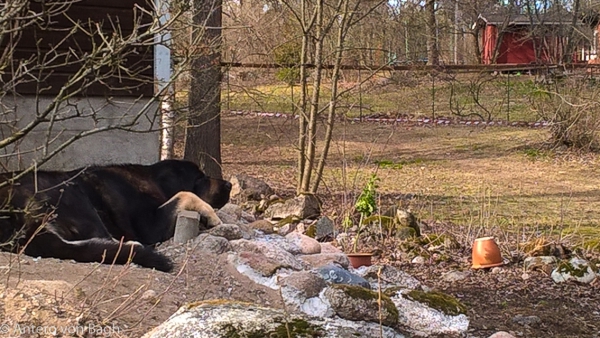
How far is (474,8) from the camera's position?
124 feet

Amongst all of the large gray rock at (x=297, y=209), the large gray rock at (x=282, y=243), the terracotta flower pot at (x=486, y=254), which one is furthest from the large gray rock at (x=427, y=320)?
the large gray rock at (x=297, y=209)

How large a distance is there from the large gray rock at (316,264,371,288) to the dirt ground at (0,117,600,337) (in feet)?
1.96

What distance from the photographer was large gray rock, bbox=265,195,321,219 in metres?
9.41

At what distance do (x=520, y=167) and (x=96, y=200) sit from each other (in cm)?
1312

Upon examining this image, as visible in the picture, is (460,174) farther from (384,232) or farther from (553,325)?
(553,325)

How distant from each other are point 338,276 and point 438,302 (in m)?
0.75

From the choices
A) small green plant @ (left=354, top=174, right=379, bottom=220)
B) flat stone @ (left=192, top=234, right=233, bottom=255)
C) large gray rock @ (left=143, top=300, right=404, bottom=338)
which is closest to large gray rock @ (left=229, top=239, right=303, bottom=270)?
flat stone @ (left=192, top=234, right=233, bottom=255)

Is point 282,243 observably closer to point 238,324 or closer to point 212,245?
point 212,245

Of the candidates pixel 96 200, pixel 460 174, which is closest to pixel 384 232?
pixel 96 200

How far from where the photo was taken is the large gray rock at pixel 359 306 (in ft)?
15.9

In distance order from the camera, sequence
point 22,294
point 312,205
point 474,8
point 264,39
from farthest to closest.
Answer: point 474,8 → point 264,39 → point 312,205 → point 22,294

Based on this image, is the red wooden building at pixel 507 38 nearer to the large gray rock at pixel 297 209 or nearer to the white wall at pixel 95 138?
the large gray rock at pixel 297 209

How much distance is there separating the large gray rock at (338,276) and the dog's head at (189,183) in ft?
5.47

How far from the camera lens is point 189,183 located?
7031mm
